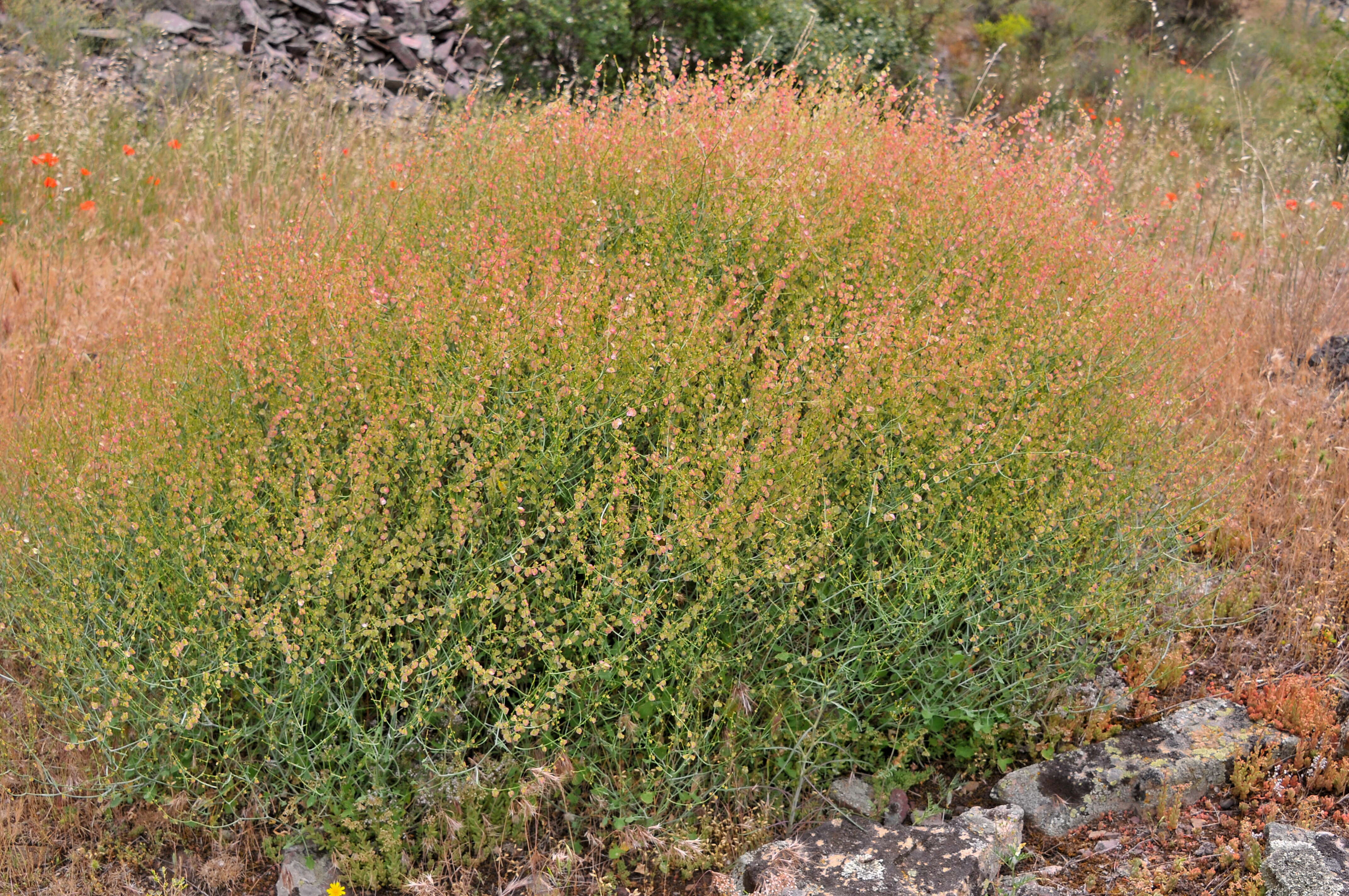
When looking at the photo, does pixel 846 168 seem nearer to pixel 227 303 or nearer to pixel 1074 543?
pixel 1074 543

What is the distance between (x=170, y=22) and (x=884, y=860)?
9039mm

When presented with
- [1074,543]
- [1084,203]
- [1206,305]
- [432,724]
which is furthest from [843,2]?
[432,724]

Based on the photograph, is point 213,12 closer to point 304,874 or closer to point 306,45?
point 306,45

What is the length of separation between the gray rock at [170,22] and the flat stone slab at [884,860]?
8653 millimetres

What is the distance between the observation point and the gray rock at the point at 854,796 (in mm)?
2744

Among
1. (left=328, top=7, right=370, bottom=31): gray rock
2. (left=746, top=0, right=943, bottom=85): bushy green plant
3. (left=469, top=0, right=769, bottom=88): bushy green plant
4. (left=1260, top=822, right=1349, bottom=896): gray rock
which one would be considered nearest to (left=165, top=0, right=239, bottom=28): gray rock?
(left=328, top=7, right=370, bottom=31): gray rock

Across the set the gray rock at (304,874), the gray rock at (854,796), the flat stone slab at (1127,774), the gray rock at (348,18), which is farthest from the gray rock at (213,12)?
the flat stone slab at (1127,774)

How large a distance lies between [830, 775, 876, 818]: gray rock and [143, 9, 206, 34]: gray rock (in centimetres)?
852

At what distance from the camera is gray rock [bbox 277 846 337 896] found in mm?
2568

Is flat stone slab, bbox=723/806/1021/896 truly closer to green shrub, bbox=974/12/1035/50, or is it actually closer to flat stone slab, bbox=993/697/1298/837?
flat stone slab, bbox=993/697/1298/837

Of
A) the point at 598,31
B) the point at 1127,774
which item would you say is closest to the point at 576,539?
the point at 1127,774

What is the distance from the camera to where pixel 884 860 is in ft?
8.18

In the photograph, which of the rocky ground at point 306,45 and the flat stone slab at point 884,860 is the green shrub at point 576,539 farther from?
the rocky ground at point 306,45

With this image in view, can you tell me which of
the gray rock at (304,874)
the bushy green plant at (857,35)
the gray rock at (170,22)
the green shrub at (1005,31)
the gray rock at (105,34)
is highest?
the green shrub at (1005,31)
